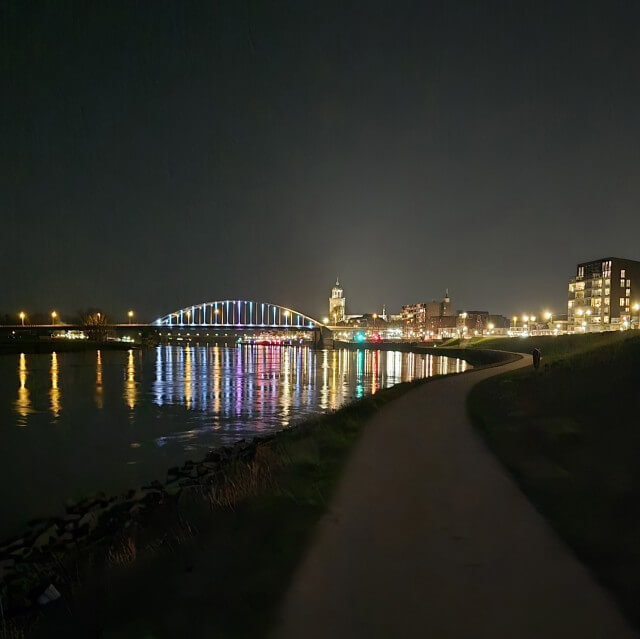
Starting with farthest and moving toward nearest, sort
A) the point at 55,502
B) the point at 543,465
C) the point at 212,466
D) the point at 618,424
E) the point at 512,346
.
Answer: the point at 512,346 → the point at 212,466 → the point at 55,502 → the point at 618,424 → the point at 543,465

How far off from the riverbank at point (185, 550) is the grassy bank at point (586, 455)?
3033 mm

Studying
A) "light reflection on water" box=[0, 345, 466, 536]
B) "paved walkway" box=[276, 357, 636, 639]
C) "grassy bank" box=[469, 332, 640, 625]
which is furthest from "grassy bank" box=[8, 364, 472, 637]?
"light reflection on water" box=[0, 345, 466, 536]

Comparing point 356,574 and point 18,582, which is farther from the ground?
point 356,574

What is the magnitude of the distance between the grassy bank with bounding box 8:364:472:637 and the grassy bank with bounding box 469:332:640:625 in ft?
9.95

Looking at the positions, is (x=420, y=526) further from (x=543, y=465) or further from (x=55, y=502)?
(x=55, y=502)

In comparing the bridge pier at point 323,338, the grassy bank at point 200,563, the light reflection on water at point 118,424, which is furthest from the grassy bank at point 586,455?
the bridge pier at point 323,338

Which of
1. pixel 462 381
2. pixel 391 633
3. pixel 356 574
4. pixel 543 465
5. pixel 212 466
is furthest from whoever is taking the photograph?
pixel 462 381

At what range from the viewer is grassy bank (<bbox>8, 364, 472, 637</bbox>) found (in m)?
4.91

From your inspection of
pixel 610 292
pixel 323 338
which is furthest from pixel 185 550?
pixel 323 338

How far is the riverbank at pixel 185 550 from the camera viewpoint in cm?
510

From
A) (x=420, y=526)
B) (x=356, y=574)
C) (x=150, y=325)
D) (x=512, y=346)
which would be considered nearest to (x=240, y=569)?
(x=356, y=574)

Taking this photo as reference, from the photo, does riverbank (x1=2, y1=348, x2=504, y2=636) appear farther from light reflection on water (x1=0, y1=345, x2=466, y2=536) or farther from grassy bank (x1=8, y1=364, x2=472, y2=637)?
light reflection on water (x1=0, y1=345, x2=466, y2=536)

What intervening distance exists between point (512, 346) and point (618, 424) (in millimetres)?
67366

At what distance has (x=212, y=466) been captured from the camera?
46.4 ft
